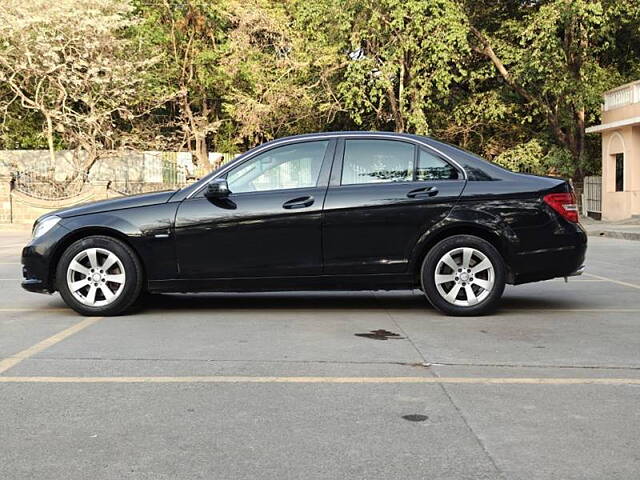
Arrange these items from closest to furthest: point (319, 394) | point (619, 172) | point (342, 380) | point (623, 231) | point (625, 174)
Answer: point (319, 394), point (342, 380), point (623, 231), point (625, 174), point (619, 172)

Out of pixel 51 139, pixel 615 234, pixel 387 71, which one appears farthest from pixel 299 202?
pixel 51 139

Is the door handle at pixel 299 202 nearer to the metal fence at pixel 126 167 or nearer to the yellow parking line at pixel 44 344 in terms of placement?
the yellow parking line at pixel 44 344

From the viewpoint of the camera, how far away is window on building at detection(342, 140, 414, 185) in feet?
26.5

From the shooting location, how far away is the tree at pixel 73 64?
3178cm

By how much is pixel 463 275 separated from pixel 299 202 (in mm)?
1727

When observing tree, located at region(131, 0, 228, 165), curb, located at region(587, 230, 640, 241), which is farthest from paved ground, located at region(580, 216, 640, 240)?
tree, located at region(131, 0, 228, 165)

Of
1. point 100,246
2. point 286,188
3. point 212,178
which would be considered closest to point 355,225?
point 286,188

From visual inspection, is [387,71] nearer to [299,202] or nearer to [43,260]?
[299,202]

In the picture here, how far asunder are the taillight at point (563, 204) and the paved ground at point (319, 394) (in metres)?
0.99

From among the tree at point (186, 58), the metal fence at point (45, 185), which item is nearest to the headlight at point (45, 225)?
the metal fence at point (45, 185)

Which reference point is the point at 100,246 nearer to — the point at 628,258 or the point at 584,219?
the point at 628,258

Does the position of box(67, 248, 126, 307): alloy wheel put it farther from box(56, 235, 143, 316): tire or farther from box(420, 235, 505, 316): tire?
box(420, 235, 505, 316): tire

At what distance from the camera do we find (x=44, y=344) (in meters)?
6.66

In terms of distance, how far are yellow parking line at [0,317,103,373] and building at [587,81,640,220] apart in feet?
79.0
